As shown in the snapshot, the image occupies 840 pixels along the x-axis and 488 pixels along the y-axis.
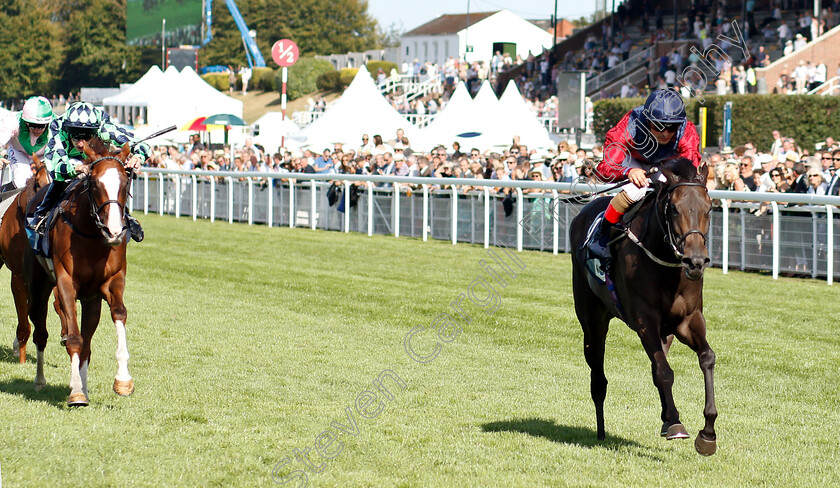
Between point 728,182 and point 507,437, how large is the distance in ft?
26.9

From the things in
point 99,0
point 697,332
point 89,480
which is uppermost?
point 99,0

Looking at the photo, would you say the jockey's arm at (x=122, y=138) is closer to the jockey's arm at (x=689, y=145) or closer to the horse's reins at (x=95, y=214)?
the horse's reins at (x=95, y=214)

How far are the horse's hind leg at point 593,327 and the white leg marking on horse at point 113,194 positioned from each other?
2.69 m

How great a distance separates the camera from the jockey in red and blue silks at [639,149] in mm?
5707

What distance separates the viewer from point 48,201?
22.7 ft

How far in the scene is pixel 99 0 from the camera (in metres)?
82.9

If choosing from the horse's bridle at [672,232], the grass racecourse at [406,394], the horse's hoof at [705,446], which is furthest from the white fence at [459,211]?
the horse's hoof at [705,446]

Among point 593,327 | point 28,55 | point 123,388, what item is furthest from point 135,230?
point 28,55

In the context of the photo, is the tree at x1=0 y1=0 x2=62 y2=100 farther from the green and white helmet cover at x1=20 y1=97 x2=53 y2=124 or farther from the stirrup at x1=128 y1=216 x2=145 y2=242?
the stirrup at x1=128 y1=216 x2=145 y2=242

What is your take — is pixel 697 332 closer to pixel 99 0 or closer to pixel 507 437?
pixel 507 437

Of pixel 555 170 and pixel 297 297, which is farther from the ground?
pixel 555 170

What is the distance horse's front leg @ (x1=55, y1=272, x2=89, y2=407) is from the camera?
6285 mm

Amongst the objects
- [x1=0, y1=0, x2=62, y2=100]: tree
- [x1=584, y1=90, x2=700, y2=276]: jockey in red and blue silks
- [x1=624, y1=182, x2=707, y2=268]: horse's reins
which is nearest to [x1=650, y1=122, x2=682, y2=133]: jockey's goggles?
[x1=584, y1=90, x2=700, y2=276]: jockey in red and blue silks

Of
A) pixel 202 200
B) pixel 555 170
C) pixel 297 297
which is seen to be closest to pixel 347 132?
pixel 202 200
